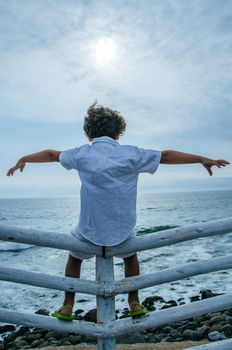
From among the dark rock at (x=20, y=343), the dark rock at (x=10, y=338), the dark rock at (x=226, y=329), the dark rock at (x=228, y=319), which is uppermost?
the dark rock at (x=226, y=329)

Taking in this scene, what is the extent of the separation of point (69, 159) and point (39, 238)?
0.76 metres

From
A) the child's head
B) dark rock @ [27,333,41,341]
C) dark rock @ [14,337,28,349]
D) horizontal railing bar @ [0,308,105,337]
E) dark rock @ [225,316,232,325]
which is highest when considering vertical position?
the child's head

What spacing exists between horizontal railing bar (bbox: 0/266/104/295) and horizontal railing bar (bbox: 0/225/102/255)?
0.27 m

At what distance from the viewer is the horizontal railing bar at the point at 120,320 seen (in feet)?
10.1

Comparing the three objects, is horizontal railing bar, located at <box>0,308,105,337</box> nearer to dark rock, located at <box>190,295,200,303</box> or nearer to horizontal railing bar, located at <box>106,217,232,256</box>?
horizontal railing bar, located at <box>106,217,232,256</box>

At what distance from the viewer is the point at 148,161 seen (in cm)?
331

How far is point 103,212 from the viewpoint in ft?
10.4

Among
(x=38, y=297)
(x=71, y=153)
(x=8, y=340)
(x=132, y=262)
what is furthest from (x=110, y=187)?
(x=38, y=297)

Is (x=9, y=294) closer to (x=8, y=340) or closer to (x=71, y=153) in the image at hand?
(x=8, y=340)

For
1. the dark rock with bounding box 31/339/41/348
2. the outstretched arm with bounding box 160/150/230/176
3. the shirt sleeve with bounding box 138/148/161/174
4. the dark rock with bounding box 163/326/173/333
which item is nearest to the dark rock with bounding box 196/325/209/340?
the dark rock with bounding box 163/326/173/333

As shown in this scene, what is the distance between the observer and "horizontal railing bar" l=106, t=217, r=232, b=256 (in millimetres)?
3053

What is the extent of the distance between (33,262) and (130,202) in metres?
17.1

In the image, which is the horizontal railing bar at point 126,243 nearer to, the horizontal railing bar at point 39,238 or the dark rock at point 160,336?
the horizontal railing bar at point 39,238

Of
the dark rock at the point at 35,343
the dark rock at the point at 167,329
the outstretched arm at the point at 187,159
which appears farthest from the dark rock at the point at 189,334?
the outstretched arm at the point at 187,159
